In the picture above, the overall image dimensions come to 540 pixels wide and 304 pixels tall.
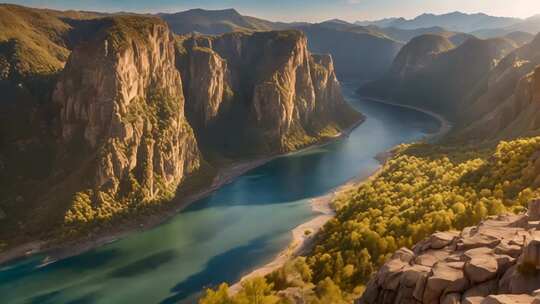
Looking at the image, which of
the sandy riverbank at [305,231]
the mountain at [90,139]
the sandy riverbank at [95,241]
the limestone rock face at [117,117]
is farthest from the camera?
the limestone rock face at [117,117]

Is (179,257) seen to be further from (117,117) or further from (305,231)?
(117,117)

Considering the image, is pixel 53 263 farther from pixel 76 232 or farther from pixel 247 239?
pixel 247 239

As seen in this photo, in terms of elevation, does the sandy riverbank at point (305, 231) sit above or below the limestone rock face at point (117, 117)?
below

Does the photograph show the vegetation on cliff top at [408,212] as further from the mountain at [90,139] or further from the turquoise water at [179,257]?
the mountain at [90,139]

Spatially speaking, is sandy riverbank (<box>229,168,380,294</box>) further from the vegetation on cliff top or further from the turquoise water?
the vegetation on cliff top

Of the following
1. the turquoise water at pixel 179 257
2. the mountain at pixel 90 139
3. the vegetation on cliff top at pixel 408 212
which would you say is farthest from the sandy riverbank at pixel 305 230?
the mountain at pixel 90 139

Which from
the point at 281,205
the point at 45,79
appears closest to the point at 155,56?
the point at 45,79
